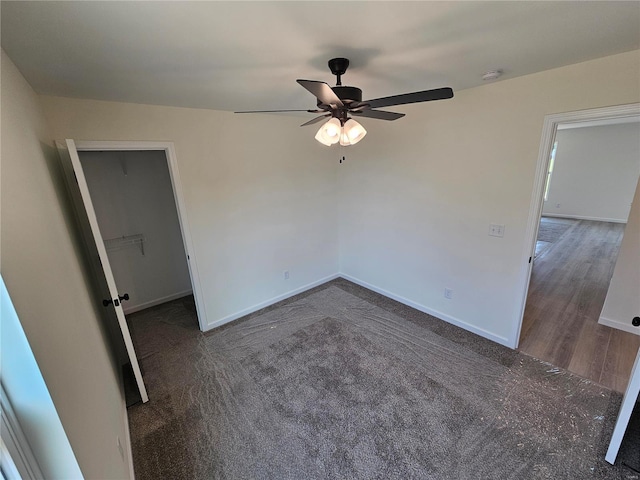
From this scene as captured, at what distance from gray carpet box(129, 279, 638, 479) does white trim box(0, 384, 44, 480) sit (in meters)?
1.26

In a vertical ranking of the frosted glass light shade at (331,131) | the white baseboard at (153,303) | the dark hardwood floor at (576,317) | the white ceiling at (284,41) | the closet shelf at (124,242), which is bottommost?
the dark hardwood floor at (576,317)

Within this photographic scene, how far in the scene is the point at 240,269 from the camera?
11.0 feet

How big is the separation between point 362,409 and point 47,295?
2043mm

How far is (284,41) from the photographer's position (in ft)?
4.55

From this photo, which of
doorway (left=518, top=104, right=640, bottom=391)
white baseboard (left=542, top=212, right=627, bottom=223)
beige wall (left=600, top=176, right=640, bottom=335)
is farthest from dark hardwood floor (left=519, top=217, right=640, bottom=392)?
white baseboard (left=542, top=212, right=627, bottom=223)

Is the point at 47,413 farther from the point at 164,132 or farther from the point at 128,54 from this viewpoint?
the point at 164,132

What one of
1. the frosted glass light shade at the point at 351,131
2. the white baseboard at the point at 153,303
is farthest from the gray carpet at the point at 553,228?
the white baseboard at the point at 153,303

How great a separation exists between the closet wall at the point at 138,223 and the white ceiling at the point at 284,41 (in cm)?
143

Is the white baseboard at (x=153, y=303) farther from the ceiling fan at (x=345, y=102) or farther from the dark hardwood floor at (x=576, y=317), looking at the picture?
the dark hardwood floor at (x=576, y=317)

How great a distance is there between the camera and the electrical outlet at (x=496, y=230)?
2.57 m

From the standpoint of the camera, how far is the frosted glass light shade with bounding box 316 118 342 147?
5.45ft

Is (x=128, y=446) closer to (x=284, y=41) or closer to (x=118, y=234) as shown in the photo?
(x=118, y=234)

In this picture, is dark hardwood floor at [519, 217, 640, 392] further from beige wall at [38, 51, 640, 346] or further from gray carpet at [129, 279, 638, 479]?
beige wall at [38, 51, 640, 346]

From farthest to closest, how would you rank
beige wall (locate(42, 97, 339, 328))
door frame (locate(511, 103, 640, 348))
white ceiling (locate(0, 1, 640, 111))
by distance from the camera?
1. beige wall (locate(42, 97, 339, 328))
2. door frame (locate(511, 103, 640, 348))
3. white ceiling (locate(0, 1, 640, 111))
